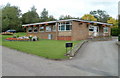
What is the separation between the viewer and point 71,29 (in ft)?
86.8

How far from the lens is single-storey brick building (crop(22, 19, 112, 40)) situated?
87.5 ft

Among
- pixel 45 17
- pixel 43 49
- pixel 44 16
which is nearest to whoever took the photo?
pixel 43 49

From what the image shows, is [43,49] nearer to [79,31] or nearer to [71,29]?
[71,29]

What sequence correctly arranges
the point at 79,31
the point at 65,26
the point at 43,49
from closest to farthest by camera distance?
the point at 43,49, the point at 65,26, the point at 79,31

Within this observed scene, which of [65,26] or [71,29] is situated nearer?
[71,29]

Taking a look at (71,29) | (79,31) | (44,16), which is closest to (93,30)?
(79,31)

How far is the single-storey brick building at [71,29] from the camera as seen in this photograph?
2667 cm

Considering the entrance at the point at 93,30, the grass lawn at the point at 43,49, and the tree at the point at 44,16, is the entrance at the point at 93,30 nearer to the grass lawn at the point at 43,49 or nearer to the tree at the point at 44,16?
the grass lawn at the point at 43,49

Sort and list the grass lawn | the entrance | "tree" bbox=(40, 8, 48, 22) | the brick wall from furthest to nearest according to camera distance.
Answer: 1. "tree" bbox=(40, 8, 48, 22)
2. the entrance
3. the brick wall
4. the grass lawn

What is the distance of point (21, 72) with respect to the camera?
7527 millimetres

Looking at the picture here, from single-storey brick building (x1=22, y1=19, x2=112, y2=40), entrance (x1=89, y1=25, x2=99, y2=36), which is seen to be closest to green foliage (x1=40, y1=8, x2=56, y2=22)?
single-storey brick building (x1=22, y1=19, x2=112, y2=40)

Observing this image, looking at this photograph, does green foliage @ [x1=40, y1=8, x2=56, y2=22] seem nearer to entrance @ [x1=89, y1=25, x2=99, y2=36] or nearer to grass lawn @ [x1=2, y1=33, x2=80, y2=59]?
entrance @ [x1=89, y1=25, x2=99, y2=36]

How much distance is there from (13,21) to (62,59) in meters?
43.5

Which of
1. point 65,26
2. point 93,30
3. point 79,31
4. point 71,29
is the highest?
point 65,26
